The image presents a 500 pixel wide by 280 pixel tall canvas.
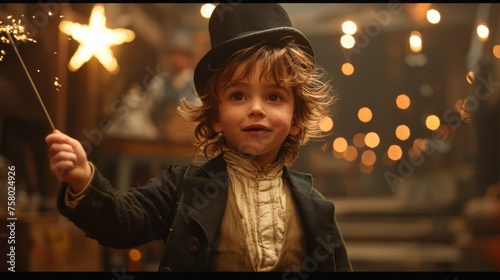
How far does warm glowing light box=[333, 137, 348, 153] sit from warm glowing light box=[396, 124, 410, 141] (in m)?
0.22

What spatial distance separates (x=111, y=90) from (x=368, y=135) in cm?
54

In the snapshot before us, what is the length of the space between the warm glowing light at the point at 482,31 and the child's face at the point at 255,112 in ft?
2.48

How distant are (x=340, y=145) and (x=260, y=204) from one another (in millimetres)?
515

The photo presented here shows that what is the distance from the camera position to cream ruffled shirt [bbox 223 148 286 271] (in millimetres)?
629

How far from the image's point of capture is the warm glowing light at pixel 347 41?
109 cm

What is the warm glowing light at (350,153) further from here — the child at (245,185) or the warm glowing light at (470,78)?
the child at (245,185)

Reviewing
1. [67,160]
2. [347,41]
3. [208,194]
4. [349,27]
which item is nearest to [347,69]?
[347,41]

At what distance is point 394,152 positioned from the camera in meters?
1.33

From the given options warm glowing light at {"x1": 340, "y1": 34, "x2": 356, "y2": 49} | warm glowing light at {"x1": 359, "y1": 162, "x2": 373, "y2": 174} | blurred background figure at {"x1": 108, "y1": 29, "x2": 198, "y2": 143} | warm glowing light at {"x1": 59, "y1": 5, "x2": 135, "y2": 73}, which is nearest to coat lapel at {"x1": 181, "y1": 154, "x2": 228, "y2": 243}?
warm glowing light at {"x1": 59, "y1": 5, "x2": 135, "y2": 73}

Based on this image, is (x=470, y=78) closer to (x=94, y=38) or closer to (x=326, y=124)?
(x=326, y=124)

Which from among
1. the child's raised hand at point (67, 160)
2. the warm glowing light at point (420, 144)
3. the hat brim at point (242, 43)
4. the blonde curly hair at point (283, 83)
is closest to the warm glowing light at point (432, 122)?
the warm glowing light at point (420, 144)

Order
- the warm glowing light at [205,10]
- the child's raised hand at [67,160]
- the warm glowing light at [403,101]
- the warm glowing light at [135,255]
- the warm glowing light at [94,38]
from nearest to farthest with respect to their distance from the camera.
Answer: the child's raised hand at [67,160], the warm glowing light at [94,38], the warm glowing light at [205,10], the warm glowing light at [135,255], the warm glowing light at [403,101]

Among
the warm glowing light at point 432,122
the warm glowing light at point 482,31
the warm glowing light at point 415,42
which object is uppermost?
the warm glowing light at point 415,42

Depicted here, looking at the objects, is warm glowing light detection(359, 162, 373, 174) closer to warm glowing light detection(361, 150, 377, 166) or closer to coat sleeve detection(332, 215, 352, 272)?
warm glowing light detection(361, 150, 377, 166)
